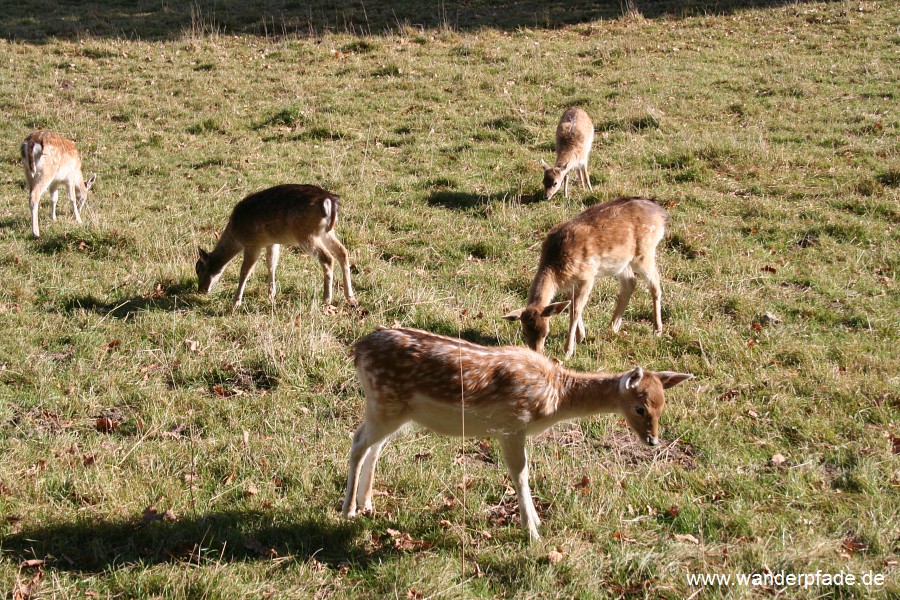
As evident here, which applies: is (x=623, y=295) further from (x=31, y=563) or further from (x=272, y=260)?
(x=31, y=563)

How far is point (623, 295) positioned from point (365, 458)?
162 inches

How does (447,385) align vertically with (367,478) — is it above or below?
above

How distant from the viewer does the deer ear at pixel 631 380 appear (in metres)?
5.07

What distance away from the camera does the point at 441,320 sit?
7699 mm

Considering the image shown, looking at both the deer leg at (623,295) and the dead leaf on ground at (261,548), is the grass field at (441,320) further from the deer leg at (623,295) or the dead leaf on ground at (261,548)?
the deer leg at (623,295)

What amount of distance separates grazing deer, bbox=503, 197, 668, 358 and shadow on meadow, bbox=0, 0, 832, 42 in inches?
523

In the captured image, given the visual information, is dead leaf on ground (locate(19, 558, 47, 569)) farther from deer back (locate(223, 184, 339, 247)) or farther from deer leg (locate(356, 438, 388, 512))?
deer back (locate(223, 184, 339, 247))

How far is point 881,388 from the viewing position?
646 centimetres

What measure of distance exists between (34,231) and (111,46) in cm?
1072

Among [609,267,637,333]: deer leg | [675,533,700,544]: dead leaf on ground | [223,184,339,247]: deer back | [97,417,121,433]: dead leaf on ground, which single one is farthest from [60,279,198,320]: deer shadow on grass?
[675,533,700,544]: dead leaf on ground

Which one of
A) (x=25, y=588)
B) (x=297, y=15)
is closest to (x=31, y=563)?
(x=25, y=588)

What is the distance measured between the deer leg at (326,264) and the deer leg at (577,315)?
260cm

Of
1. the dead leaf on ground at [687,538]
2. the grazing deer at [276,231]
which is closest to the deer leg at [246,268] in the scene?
the grazing deer at [276,231]

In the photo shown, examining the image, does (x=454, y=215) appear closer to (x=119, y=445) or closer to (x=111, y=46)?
(x=119, y=445)
